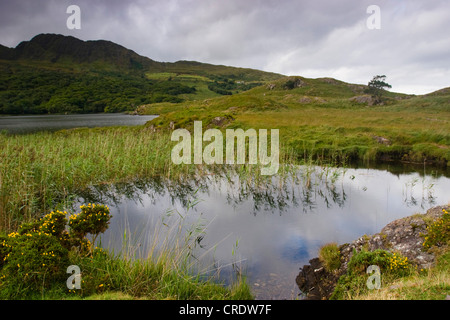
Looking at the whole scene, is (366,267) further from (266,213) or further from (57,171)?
(57,171)

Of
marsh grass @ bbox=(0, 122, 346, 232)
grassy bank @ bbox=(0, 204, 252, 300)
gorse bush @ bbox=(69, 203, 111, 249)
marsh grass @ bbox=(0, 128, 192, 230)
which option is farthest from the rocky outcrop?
marsh grass @ bbox=(0, 128, 192, 230)

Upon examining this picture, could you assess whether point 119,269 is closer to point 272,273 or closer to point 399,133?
point 272,273

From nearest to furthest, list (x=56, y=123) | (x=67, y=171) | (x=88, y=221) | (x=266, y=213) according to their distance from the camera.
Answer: (x=88, y=221) → (x=266, y=213) → (x=67, y=171) → (x=56, y=123)

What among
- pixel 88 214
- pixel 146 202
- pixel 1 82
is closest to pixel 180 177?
pixel 146 202

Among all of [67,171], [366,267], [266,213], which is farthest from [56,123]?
[366,267]

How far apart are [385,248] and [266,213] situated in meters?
6.23

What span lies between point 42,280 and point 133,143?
1869 cm

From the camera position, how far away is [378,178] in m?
20.9

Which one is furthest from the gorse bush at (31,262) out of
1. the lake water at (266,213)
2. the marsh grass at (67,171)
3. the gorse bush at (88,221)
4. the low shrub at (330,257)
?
the low shrub at (330,257)

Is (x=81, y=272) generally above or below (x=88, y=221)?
below

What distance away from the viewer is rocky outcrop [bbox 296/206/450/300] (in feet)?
26.2

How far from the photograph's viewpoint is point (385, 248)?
9008 millimetres

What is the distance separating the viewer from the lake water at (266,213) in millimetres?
9695

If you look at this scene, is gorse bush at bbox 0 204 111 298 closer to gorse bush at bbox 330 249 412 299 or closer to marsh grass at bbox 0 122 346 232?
marsh grass at bbox 0 122 346 232
